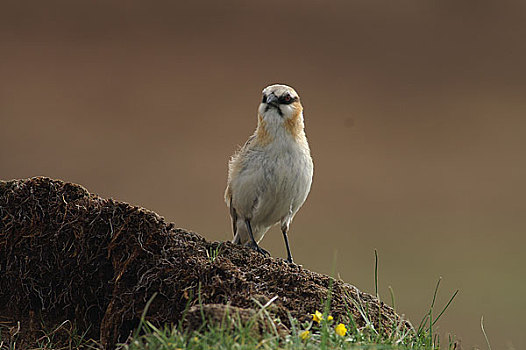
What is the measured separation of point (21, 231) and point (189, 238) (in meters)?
1.15

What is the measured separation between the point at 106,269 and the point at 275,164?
186 centimetres

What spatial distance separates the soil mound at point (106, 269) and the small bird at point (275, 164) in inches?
46.1

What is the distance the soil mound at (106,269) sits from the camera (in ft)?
14.7

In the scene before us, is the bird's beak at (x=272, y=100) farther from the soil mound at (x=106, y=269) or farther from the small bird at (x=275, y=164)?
the soil mound at (x=106, y=269)

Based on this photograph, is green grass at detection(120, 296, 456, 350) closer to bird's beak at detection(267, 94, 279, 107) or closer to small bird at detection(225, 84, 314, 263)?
small bird at detection(225, 84, 314, 263)

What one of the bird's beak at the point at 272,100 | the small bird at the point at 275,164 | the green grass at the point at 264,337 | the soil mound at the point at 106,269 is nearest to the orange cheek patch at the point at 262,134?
the small bird at the point at 275,164

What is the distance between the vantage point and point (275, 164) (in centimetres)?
605

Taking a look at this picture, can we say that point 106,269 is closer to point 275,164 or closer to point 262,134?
point 275,164

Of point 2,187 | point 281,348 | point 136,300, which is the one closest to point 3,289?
point 2,187

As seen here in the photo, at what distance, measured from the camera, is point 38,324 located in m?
4.86

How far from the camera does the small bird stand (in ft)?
19.8

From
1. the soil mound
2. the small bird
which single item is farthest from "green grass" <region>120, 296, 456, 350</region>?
the small bird

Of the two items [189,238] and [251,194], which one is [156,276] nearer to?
[189,238]

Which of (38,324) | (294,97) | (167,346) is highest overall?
(294,97)
